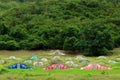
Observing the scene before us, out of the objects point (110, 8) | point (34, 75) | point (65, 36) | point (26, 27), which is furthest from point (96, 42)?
point (34, 75)

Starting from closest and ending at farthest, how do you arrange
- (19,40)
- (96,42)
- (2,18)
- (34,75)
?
(34,75) → (96,42) → (19,40) → (2,18)

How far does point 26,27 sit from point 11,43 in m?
7.00

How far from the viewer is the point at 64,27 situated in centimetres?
4844

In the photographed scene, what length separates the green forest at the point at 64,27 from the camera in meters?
41.7

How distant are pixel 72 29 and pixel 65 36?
4.40 feet

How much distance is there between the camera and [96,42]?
1598 inches

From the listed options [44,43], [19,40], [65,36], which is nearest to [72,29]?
[65,36]

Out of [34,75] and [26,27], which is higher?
[34,75]

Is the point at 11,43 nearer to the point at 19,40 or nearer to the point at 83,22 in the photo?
the point at 19,40

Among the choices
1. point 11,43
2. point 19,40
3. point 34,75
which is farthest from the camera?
point 19,40

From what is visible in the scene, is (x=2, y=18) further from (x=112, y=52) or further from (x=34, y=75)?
(x=34, y=75)

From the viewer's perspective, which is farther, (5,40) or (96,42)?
(5,40)

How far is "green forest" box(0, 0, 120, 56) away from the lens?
41.7 metres

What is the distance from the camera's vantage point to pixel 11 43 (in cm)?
4475
